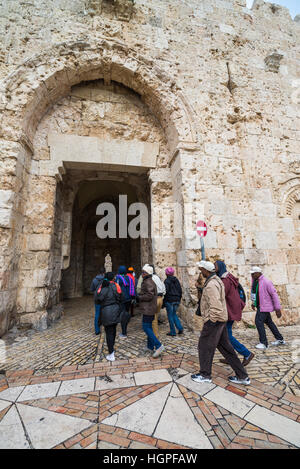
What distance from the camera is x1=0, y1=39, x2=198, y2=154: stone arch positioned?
4395mm

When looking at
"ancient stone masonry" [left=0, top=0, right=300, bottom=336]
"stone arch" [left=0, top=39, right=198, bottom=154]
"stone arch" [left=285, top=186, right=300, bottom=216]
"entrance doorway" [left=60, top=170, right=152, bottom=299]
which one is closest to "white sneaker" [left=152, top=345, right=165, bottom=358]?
"ancient stone masonry" [left=0, top=0, right=300, bottom=336]

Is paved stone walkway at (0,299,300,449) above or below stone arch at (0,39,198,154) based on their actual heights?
below

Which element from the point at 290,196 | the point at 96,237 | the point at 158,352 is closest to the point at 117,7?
the point at 290,196

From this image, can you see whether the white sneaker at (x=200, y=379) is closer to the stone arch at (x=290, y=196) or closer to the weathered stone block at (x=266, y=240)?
the weathered stone block at (x=266, y=240)

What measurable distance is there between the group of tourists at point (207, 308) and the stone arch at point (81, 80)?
339cm

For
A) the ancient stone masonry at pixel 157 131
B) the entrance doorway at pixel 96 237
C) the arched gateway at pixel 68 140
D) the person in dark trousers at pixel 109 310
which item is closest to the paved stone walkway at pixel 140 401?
the person in dark trousers at pixel 109 310

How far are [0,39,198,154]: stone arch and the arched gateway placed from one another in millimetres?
21

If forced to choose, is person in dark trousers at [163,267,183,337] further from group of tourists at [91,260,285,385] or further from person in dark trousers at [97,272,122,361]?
person in dark trousers at [97,272,122,361]

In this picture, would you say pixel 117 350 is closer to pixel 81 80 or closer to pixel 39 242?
pixel 39 242

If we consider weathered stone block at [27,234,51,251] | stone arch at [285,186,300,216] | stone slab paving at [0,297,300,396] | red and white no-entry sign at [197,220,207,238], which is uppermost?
stone arch at [285,186,300,216]

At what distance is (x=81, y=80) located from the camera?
5.20 meters

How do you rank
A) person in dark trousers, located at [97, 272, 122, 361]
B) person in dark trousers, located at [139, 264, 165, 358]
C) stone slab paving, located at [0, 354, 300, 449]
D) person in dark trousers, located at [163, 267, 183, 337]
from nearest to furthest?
stone slab paving, located at [0, 354, 300, 449], person in dark trousers, located at [97, 272, 122, 361], person in dark trousers, located at [139, 264, 165, 358], person in dark trousers, located at [163, 267, 183, 337]

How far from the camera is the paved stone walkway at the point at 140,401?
162 centimetres

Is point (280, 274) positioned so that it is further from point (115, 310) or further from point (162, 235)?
point (115, 310)
